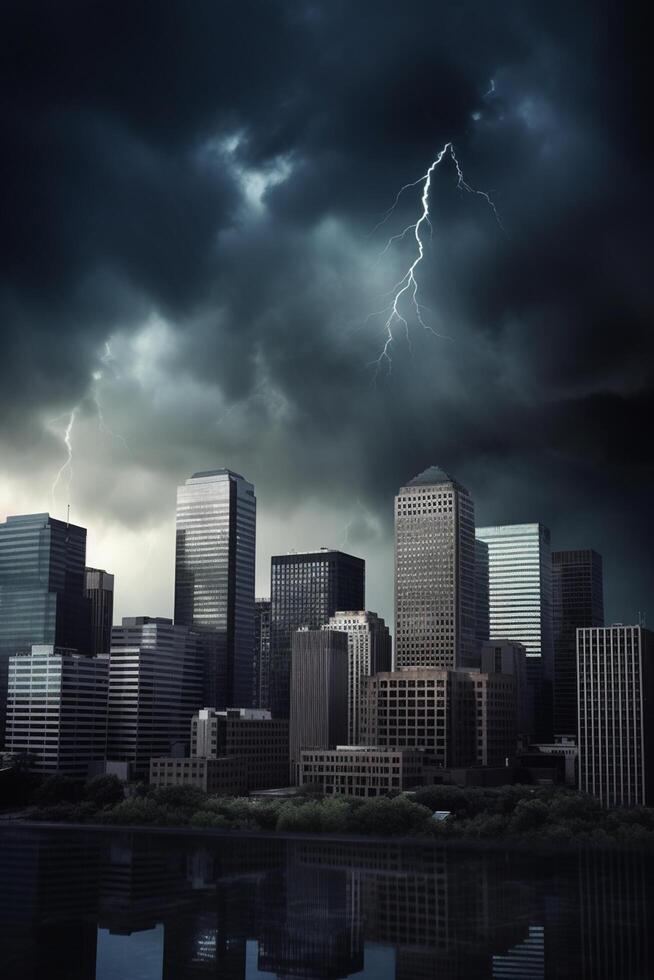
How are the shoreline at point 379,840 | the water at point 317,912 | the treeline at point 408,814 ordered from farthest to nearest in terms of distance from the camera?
the treeline at point 408,814 < the shoreline at point 379,840 < the water at point 317,912

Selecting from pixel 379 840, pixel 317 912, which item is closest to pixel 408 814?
pixel 379 840

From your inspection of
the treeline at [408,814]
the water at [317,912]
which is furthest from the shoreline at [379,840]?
the water at [317,912]

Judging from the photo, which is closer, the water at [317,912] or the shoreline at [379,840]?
the water at [317,912]

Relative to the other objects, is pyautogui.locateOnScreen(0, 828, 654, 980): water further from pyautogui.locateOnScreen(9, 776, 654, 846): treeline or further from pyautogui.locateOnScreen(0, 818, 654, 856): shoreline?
pyautogui.locateOnScreen(9, 776, 654, 846): treeline

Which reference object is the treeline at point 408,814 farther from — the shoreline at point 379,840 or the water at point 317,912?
the water at point 317,912

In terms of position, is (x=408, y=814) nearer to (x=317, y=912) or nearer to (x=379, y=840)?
(x=379, y=840)

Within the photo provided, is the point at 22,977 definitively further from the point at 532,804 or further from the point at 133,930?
the point at 532,804

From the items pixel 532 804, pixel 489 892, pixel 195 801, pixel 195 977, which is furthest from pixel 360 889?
pixel 195 801
